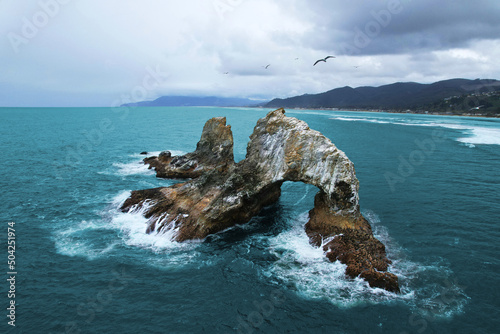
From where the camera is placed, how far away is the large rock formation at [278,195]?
21.2 meters

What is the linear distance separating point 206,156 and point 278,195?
16.1 m

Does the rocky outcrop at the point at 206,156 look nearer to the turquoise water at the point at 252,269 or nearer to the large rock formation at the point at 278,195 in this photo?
the turquoise water at the point at 252,269

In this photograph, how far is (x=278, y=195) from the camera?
33406 mm

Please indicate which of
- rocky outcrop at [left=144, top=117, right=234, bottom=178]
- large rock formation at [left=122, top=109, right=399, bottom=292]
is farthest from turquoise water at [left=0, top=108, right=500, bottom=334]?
rocky outcrop at [left=144, top=117, right=234, bottom=178]

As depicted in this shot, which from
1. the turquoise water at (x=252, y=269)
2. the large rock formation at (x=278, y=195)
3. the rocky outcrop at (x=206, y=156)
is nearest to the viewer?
the turquoise water at (x=252, y=269)

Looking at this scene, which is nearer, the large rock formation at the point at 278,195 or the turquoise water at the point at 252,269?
the turquoise water at the point at 252,269

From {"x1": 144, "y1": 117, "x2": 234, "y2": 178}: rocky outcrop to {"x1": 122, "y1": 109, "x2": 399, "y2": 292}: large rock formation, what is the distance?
10.6m

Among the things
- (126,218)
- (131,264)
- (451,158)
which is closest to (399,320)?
(131,264)

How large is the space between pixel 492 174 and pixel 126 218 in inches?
1964

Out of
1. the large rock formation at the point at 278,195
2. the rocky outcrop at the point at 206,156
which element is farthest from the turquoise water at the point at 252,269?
the rocky outcrop at the point at 206,156

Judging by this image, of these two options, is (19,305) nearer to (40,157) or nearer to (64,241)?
(64,241)

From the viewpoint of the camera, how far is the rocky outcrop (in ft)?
136

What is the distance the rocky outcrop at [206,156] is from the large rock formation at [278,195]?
34.9ft

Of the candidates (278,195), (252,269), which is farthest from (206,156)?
(252,269)
